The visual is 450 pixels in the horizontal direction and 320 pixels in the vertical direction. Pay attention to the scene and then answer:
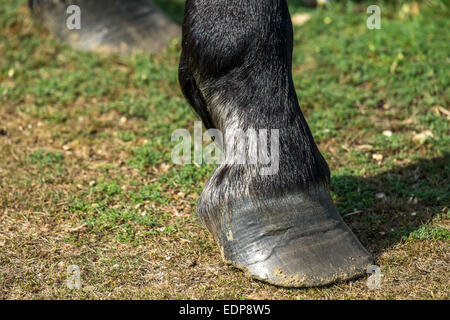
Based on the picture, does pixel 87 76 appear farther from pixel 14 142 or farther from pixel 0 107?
pixel 14 142

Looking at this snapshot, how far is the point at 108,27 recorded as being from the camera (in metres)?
5.50

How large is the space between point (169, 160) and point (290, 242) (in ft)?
5.29

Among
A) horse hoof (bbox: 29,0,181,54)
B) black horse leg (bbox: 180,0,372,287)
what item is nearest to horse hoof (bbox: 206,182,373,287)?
black horse leg (bbox: 180,0,372,287)

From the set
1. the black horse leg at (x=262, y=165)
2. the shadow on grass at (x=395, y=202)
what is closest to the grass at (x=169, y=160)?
the shadow on grass at (x=395, y=202)

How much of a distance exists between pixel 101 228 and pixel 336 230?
4.27ft

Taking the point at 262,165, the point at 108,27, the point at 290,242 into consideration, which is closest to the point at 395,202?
the point at 290,242

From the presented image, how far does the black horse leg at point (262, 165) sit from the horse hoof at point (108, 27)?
116 inches

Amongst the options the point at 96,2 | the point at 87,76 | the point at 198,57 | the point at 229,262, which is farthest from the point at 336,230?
the point at 96,2

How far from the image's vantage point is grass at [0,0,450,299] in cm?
274

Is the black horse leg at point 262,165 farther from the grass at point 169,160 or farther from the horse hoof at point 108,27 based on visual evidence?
the horse hoof at point 108,27

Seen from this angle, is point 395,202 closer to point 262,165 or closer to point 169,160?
point 262,165

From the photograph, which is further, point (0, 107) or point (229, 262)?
point (0, 107)

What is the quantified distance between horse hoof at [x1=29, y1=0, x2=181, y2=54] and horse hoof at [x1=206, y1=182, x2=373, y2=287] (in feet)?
10.7

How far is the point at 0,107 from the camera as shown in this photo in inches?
182
